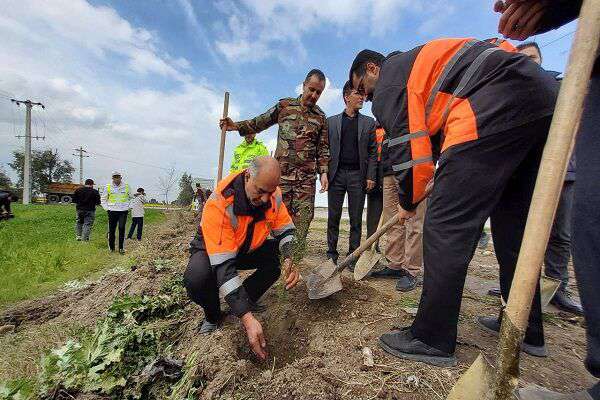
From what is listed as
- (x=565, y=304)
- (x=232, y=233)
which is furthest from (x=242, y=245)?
(x=565, y=304)

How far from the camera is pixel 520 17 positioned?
5.07ft

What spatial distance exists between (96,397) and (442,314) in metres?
2.09

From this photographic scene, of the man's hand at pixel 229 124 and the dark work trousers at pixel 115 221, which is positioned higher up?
the man's hand at pixel 229 124

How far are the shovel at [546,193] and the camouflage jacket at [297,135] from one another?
3.28 m

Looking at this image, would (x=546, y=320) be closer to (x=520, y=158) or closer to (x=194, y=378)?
(x=520, y=158)

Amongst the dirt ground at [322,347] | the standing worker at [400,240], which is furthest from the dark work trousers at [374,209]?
the dirt ground at [322,347]

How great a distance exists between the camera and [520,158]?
176 centimetres

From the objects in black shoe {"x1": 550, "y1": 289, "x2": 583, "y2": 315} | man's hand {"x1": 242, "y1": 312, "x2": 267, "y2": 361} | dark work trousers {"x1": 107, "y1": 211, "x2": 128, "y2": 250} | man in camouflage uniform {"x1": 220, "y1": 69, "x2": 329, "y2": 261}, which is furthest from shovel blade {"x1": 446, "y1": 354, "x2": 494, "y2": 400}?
dark work trousers {"x1": 107, "y1": 211, "x2": 128, "y2": 250}

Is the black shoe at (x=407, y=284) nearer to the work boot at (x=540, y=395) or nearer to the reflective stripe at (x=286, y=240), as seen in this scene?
the reflective stripe at (x=286, y=240)

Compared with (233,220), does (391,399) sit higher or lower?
lower

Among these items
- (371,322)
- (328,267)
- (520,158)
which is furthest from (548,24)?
(328,267)

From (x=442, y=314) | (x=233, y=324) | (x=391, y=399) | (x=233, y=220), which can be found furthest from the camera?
(x=233, y=324)

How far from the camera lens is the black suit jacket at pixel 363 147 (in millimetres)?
4590

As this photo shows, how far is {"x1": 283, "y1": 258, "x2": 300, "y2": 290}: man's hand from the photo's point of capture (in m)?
2.75
